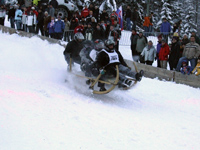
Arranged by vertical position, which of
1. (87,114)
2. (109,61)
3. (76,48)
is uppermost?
(76,48)

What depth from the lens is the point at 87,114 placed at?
6.54 metres

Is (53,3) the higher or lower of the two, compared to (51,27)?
higher

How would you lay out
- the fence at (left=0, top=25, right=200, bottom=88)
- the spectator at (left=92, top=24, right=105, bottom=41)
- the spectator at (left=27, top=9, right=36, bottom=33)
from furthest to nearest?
the spectator at (left=27, top=9, right=36, bottom=33)
the spectator at (left=92, top=24, right=105, bottom=41)
the fence at (left=0, top=25, right=200, bottom=88)

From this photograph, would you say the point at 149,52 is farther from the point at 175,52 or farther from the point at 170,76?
the point at 170,76

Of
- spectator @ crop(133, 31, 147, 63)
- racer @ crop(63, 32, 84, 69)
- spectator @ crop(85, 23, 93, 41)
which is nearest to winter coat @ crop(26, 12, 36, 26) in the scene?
spectator @ crop(85, 23, 93, 41)

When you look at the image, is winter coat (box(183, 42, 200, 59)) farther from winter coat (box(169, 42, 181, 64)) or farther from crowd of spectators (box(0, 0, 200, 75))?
winter coat (box(169, 42, 181, 64))

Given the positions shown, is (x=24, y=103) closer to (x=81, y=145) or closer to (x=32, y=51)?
(x=81, y=145)

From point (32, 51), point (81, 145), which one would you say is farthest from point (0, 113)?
point (32, 51)

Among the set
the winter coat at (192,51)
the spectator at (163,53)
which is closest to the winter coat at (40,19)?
the spectator at (163,53)

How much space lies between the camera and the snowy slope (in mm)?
5059

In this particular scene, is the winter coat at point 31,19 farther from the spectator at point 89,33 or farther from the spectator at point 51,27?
the spectator at point 89,33

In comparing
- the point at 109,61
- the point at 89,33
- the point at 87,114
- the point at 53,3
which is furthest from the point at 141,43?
the point at 53,3

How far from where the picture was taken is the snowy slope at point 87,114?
5.06 m

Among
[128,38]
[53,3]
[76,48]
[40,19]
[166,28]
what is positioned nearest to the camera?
[76,48]
